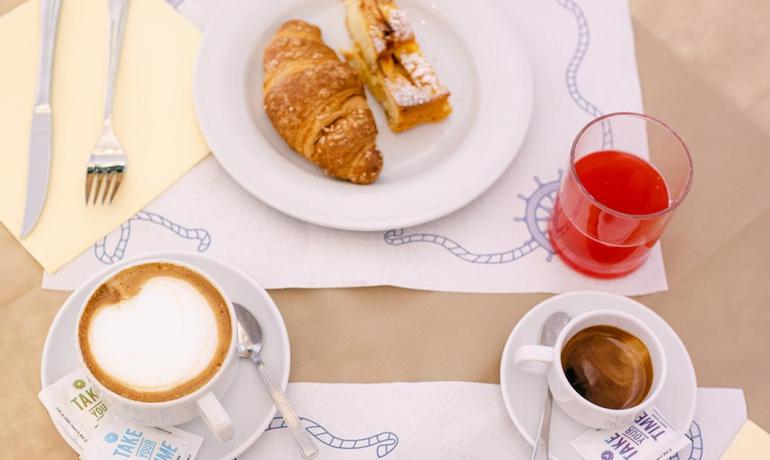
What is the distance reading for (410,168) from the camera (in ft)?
3.88

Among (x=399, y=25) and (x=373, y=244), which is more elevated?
(x=399, y=25)

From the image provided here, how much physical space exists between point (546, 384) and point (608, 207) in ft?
0.81

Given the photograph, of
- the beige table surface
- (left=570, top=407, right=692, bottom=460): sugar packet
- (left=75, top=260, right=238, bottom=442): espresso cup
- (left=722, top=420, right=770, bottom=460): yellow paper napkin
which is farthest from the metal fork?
(left=722, top=420, right=770, bottom=460): yellow paper napkin

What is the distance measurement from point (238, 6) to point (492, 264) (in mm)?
547

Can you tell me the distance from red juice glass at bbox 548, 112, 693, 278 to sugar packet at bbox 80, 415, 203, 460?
0.56 metres

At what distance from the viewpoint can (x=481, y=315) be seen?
1080 mm

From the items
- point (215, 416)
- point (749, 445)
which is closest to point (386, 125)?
point (215, 416)

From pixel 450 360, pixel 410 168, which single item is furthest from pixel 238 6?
pixel 450 360

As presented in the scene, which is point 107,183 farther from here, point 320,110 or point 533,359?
point 533,359

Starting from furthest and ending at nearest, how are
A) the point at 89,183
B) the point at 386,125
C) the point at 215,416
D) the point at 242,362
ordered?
the point at 386,125
the point at 89,183
the point at 242,362
the point at 215,416

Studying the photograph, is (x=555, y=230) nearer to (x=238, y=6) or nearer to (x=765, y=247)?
(x=765, y=247)

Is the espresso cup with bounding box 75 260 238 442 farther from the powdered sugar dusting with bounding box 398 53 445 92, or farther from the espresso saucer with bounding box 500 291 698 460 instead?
the powdered sugar dusting with bounding box 398 53 445 92

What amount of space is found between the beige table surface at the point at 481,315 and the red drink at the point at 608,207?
0.25 feet

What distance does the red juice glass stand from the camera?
105 centimetres
